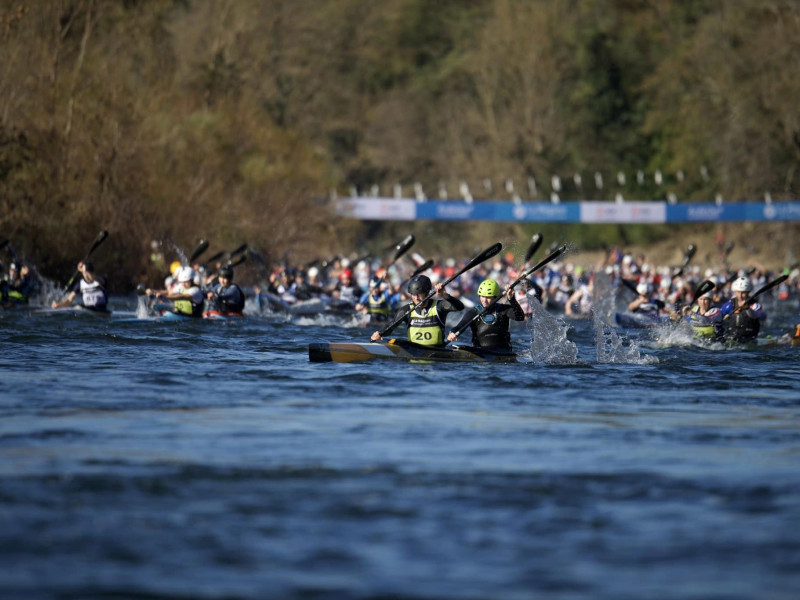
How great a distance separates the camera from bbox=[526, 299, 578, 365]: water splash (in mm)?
19938

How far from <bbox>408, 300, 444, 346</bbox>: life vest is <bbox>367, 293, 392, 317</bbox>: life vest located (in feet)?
33.3

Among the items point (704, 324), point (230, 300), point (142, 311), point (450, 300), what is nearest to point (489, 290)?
point (450, 300)

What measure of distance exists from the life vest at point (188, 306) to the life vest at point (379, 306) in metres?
4.27

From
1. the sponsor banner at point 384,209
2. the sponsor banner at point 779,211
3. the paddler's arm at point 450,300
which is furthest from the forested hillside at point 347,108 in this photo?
the paddler's arm at point 450,300

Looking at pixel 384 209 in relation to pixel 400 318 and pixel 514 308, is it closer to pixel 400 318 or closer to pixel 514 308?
pixel 400 318

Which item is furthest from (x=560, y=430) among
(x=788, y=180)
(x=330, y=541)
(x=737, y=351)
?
(x=788, y=180)

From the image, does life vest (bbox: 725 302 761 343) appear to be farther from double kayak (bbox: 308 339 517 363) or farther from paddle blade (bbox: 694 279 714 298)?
double kayak (bbox: 308 339 517 363)

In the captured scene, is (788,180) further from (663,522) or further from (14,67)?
(663,522)

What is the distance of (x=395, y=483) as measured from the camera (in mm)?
10438

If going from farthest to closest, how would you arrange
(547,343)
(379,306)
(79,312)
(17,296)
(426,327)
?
(17,296) < (379,306) < (79,312) < (547,343) < (426,327)

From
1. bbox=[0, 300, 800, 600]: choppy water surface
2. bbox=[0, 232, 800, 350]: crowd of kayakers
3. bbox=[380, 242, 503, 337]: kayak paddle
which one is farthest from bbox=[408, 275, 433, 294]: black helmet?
bbox=[0, 300, 800, 600]: choppy water surface

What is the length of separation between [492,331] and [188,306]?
898 cm

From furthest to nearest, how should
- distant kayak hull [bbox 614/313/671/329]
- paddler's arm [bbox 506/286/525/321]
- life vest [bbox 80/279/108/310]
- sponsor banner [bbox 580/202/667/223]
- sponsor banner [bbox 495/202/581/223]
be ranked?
1. sponsor banner [bbox 495/202/581/223]
2. sponsor banner [bbox 580/202/667/223]
3. distant kayak hull [bbox 614/313/671/329]
4. life vest [bbox 80/279/108/310]
5. paddler's arm [bbox 506/286/525/321]

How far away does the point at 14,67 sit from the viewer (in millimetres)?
37375
